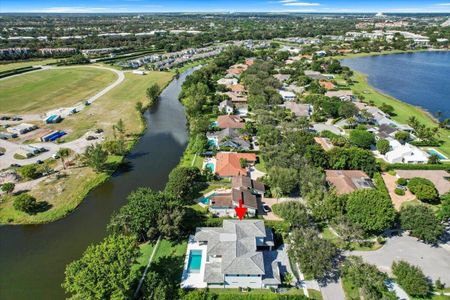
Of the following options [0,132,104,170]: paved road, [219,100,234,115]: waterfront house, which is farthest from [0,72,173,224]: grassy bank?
[219,100,234,115]: waterfront house

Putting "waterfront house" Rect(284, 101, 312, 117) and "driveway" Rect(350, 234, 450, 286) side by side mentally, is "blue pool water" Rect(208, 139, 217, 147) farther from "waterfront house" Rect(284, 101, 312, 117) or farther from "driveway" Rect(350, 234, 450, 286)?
"driveway" Rect(350, 234, 450, 286)

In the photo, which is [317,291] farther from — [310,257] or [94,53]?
[94,53]

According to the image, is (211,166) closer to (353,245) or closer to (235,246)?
(235,246)

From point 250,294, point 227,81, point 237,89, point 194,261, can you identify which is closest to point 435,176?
point 250,294

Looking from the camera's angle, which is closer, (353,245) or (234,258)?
(234,258)

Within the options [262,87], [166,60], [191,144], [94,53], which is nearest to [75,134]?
[191,144]

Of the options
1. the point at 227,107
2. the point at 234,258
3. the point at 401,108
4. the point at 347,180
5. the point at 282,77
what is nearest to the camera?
the point at 234,258

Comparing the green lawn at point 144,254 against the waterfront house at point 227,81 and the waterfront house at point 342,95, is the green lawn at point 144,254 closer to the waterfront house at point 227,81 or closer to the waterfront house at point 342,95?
the waterfront house at point 342,95
